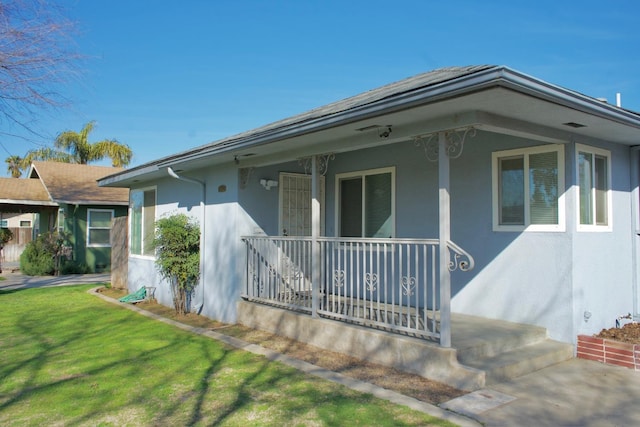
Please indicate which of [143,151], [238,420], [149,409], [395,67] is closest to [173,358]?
[149,409]

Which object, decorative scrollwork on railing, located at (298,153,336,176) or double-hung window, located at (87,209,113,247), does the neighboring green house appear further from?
decorative scrollwork on railing, located at (298,153,336,176)

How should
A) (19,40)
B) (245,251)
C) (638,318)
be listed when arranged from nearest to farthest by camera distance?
1. (638,318)
2. (19,40)
3. (245,251)

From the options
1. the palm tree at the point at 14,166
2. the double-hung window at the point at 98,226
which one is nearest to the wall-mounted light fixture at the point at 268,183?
the double-hung window at the point at 98,226

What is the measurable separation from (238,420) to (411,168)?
4.79 metres

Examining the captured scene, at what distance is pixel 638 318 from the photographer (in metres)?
6.44

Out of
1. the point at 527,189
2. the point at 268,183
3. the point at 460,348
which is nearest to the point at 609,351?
the point at 460,348

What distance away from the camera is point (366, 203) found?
26.9 feet

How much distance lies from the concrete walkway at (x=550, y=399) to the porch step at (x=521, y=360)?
0.07m

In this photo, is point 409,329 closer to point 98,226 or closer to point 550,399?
point 550,399

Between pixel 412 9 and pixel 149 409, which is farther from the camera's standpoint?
pixel 412 9

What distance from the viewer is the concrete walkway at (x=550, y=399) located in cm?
394

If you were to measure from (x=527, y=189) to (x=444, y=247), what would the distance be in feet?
6.59

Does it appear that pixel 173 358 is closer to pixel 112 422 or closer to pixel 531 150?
pixel 112 422

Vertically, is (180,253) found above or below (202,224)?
below
